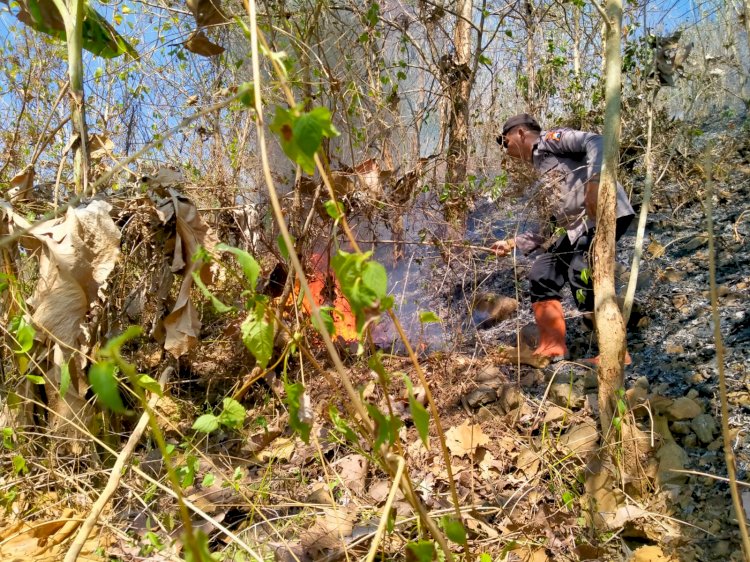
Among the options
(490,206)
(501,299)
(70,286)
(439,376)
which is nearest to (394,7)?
(490,206)

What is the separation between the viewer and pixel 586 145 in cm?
319

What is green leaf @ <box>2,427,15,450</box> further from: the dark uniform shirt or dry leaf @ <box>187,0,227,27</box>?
the dark uniform shirt

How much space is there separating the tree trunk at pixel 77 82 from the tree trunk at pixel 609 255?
6.94 ft

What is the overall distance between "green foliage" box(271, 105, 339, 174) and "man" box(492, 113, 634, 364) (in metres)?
2.36

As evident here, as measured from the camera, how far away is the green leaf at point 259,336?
1.18 metres

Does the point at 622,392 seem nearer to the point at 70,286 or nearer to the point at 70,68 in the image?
the point at 70,286

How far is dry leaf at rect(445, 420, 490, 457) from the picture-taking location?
253 cm

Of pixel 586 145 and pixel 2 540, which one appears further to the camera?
pixel 586 145

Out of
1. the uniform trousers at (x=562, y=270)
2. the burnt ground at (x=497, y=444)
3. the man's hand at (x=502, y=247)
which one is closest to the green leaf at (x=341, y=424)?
the burnt ground at (x=497, y=444)

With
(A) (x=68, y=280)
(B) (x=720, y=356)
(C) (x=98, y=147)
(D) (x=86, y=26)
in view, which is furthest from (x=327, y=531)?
(D) (x=86, y=26)

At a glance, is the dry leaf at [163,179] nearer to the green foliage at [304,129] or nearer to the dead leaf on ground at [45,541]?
the dead leaf on ground at [45,541]

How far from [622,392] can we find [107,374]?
1820 mm

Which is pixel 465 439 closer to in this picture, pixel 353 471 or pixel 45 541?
pixel 353 471

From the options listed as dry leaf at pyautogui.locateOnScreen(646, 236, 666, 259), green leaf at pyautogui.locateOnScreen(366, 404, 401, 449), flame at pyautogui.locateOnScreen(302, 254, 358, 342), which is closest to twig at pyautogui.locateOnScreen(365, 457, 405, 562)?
green leaf at pyautogui.locateOnScreen(366, 404, 401, 449)
